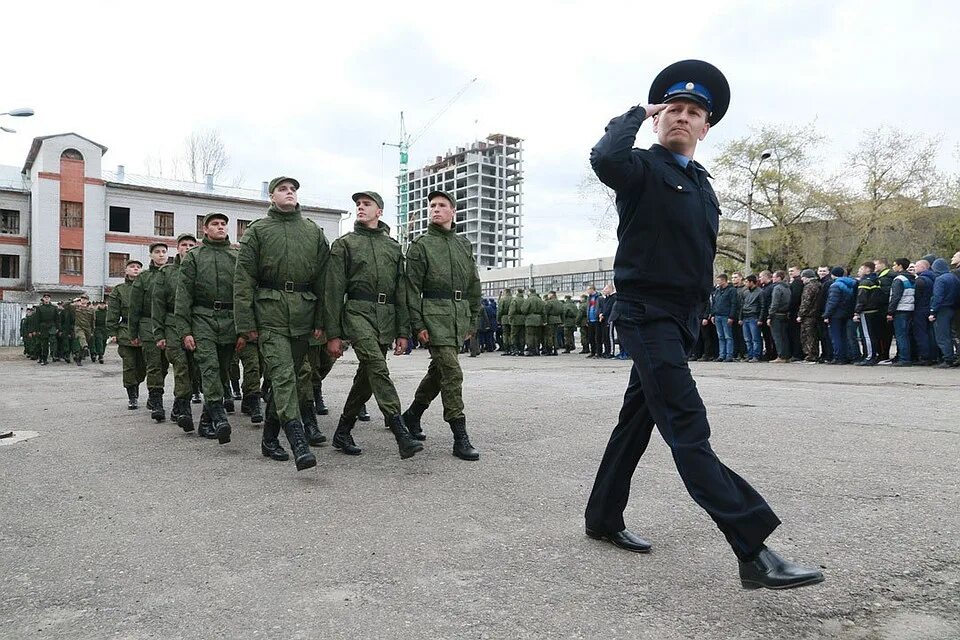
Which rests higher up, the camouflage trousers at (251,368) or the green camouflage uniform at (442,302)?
the green camouflage uniform at (442,302)

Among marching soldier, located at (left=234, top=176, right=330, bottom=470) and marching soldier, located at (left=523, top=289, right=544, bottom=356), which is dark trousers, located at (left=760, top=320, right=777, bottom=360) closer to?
marching soldier, located at (left=523, top=289, right=544, bottom=356)

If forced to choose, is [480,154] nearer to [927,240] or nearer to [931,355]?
[927,240]

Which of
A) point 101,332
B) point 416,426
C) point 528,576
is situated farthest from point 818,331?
point 101,332

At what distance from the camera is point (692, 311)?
10.4ft

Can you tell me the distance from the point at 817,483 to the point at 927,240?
36.0 meters

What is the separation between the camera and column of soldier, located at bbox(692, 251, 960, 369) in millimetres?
12945

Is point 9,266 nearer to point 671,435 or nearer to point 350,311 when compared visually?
point 350,311

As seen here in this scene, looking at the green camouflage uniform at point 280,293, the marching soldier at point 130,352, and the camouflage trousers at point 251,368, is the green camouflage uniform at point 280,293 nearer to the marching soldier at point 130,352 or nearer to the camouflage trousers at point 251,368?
the camouflage trousers at point 251,368

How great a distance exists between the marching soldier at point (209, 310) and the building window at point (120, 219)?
45.8 metres

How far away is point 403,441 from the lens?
541 centimetres

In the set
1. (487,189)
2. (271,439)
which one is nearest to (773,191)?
(271,439)

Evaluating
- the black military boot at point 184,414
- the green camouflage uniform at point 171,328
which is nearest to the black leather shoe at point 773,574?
the black military boot at point 184,414

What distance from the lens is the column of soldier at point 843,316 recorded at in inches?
510

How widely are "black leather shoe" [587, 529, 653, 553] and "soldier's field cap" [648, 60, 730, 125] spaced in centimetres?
192
